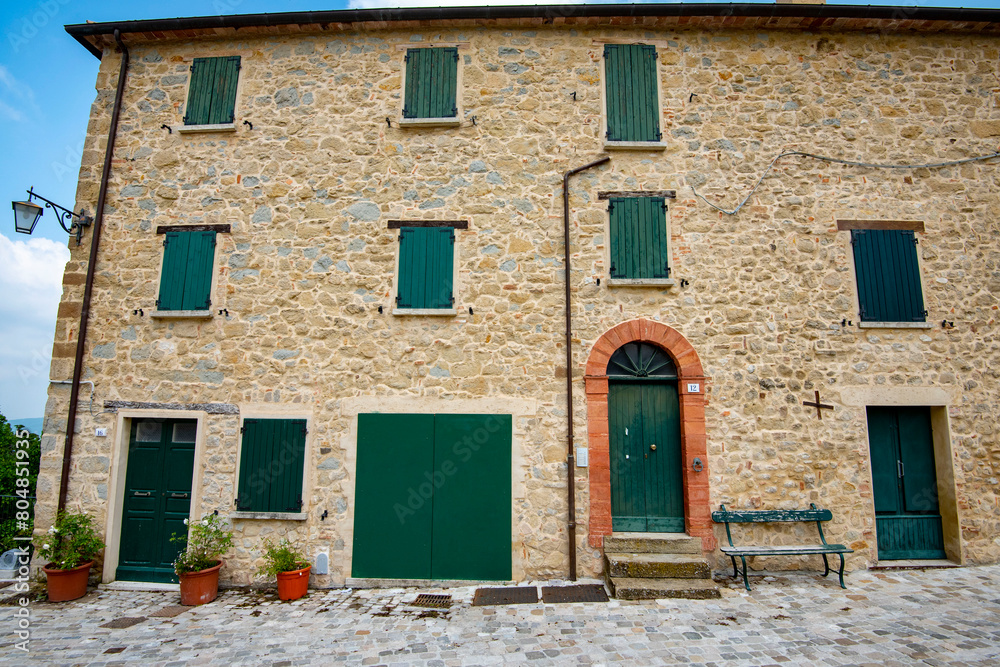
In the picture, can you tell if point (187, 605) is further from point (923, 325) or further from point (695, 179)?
point (923, 325)

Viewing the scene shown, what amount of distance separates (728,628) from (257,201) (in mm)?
7719

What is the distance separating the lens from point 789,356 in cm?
671

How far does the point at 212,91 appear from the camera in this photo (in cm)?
746

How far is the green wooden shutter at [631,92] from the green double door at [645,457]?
355 cm

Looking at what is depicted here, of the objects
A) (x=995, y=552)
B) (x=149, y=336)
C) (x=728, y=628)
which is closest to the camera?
(x=728, y=628)

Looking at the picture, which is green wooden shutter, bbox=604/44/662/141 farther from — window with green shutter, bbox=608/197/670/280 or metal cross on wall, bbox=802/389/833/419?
metal cross on wall, bbox=802/389/833/419

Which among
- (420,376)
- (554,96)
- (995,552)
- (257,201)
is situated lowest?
(995,552)

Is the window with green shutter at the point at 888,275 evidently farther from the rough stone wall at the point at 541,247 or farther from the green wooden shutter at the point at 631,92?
the green wooden shutter at the point at 631,92

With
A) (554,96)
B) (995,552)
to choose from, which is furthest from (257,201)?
(995,552)

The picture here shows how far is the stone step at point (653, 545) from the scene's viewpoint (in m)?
6.21

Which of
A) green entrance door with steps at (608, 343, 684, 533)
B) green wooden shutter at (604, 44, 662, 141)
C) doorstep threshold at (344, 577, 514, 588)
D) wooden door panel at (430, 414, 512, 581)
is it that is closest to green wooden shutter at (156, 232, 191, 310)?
wooden door panel at (430, 414, 512, 581)

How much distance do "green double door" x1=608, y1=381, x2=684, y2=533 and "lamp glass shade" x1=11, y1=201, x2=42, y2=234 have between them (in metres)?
7.83

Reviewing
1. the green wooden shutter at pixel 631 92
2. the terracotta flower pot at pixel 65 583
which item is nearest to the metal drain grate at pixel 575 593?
the terracotta flower pot at pixel 65 583

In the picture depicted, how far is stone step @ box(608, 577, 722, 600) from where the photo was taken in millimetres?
5621
